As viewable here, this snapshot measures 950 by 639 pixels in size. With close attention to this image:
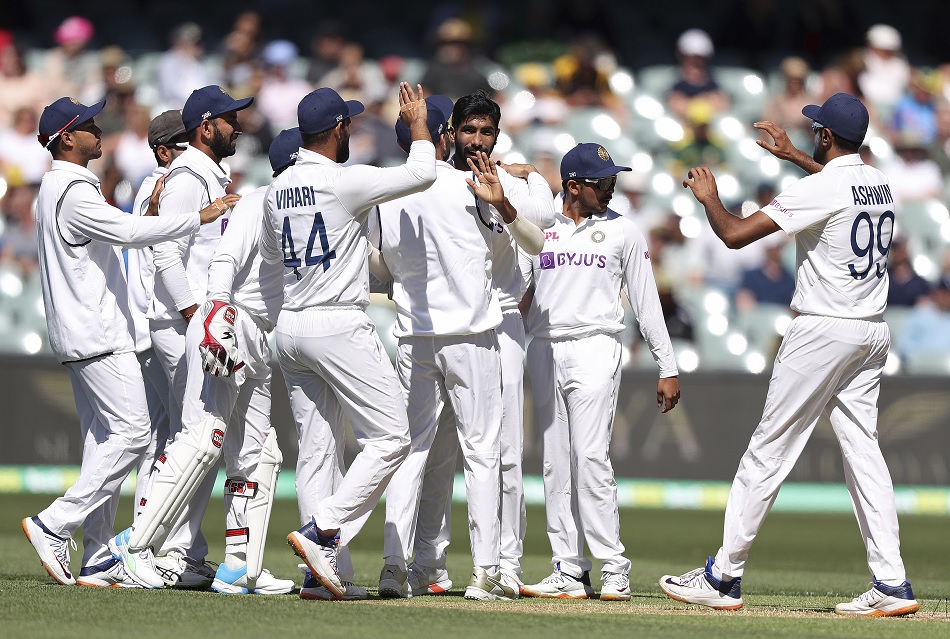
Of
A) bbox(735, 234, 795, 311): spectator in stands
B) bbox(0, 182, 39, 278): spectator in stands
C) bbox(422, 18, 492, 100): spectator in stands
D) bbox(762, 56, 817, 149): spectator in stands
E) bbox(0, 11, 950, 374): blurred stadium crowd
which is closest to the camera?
bbox(0, 11, 950, 374): blurred stadium crowd

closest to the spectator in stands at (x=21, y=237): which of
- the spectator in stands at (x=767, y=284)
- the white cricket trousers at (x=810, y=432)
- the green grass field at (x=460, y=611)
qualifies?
the green grass field at (x=460, y=611)

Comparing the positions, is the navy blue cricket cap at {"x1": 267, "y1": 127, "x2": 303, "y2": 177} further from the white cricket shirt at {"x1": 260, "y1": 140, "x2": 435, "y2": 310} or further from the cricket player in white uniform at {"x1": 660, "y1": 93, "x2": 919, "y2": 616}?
the cricket player in white uniform at {"x1": 660, "y1": 93, "x2": 919, "y2": 616}

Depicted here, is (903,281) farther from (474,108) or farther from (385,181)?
(385,181)

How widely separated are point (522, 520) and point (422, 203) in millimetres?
1833

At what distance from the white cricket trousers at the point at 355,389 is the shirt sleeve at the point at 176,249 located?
2.55 ft

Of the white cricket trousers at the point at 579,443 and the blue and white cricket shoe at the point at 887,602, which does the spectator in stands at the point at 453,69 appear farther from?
the blue and white cricket shoe at the point at 887,602

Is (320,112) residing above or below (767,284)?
above

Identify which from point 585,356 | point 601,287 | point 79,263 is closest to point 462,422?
point 585,356

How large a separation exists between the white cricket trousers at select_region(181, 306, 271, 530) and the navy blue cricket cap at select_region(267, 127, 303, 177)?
2.65 ft

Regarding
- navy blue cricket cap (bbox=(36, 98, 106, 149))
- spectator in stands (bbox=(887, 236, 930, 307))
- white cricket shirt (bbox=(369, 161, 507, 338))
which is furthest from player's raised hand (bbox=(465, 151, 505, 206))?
spectator in stands (bbox=(887, 236, 930, 307))

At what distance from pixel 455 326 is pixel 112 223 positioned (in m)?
1.77

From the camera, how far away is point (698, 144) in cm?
1733

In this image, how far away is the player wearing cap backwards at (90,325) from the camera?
7.29 metres

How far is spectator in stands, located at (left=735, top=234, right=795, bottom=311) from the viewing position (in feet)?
49.2
